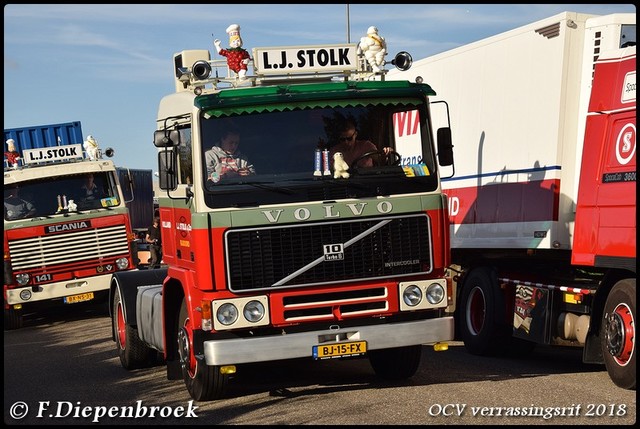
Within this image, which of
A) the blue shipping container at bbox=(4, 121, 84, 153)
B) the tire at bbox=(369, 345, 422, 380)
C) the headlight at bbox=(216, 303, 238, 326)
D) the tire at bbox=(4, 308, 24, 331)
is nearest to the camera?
the headlight at bbox=(216, 303, 238, 326)

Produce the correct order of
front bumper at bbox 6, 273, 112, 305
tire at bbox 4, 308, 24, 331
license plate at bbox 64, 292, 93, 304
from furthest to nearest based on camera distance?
license plate at bbox 64, 292, 93, 304
tire at bbox 4, 308, 24, 331
front bumper at bbox 6, 273, 112, 305

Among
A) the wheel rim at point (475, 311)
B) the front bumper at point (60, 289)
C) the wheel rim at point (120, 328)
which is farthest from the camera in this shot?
the front bumper at point (60, 289)

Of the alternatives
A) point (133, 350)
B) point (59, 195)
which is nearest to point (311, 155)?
point (133, 350)

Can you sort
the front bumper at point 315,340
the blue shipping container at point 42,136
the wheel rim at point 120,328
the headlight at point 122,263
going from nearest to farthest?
the front bumper at point 315,340 → the wheel rim at point 120,328 → the headlight at point 122,263 → the blue shipping container at point 42,136

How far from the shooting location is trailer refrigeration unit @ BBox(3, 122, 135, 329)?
20703 mm

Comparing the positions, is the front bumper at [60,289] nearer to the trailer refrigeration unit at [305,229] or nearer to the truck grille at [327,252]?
the trailer refrigeration unit at [305,229]

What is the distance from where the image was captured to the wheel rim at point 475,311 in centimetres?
1449

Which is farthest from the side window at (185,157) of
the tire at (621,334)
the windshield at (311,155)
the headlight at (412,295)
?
the tire at (621,334)

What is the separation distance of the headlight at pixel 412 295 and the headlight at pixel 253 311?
4.56 ft

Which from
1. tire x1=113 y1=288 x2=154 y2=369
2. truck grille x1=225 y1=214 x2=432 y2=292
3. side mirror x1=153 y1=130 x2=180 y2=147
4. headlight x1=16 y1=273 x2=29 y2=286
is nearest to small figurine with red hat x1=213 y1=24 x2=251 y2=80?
side mirror x1=153 y1=130 x2=180 y2=147

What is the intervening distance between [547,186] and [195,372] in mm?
4458

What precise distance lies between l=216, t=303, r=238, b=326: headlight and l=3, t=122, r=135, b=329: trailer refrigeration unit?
11.3 meters

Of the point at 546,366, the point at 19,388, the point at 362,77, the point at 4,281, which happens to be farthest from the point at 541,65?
the point at 4,281

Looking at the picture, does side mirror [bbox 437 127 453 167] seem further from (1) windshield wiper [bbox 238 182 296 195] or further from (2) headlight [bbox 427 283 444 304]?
(1) windshield wiper [bbox 238 182 296 195]
